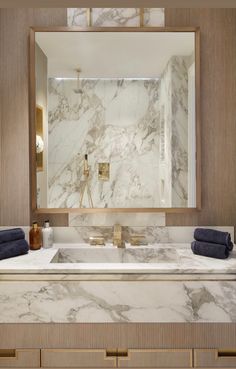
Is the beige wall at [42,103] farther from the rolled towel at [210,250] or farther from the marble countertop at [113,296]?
the rolled towel at [210,250]

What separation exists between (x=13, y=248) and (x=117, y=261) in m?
0.56

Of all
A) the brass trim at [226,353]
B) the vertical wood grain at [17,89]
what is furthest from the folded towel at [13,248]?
the brass trim at [226,353]

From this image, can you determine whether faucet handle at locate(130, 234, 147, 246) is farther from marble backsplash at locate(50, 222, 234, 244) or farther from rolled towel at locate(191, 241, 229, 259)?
rolled towel at locate(191, 241, 229, 259)

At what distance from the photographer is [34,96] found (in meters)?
2.12

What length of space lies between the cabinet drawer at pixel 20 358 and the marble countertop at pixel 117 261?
419mm

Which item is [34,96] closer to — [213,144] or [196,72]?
[196,72]

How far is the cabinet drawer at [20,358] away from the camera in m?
1.84

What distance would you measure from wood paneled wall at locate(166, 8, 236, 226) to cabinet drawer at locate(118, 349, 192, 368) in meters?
0.69

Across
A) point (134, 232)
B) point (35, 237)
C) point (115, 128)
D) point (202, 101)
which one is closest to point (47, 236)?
point (35, 237)

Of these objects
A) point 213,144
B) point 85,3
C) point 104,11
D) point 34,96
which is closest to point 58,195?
point 34,96

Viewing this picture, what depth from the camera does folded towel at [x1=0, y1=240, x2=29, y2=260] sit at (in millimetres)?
1886

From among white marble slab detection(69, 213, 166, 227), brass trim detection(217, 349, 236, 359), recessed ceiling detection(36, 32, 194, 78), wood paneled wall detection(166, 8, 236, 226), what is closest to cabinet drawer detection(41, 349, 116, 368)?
brass trim detection(217, 349, 236, 359)

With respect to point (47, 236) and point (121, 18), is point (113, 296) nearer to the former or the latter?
point (47, 236)

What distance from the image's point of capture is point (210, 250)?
192cm
